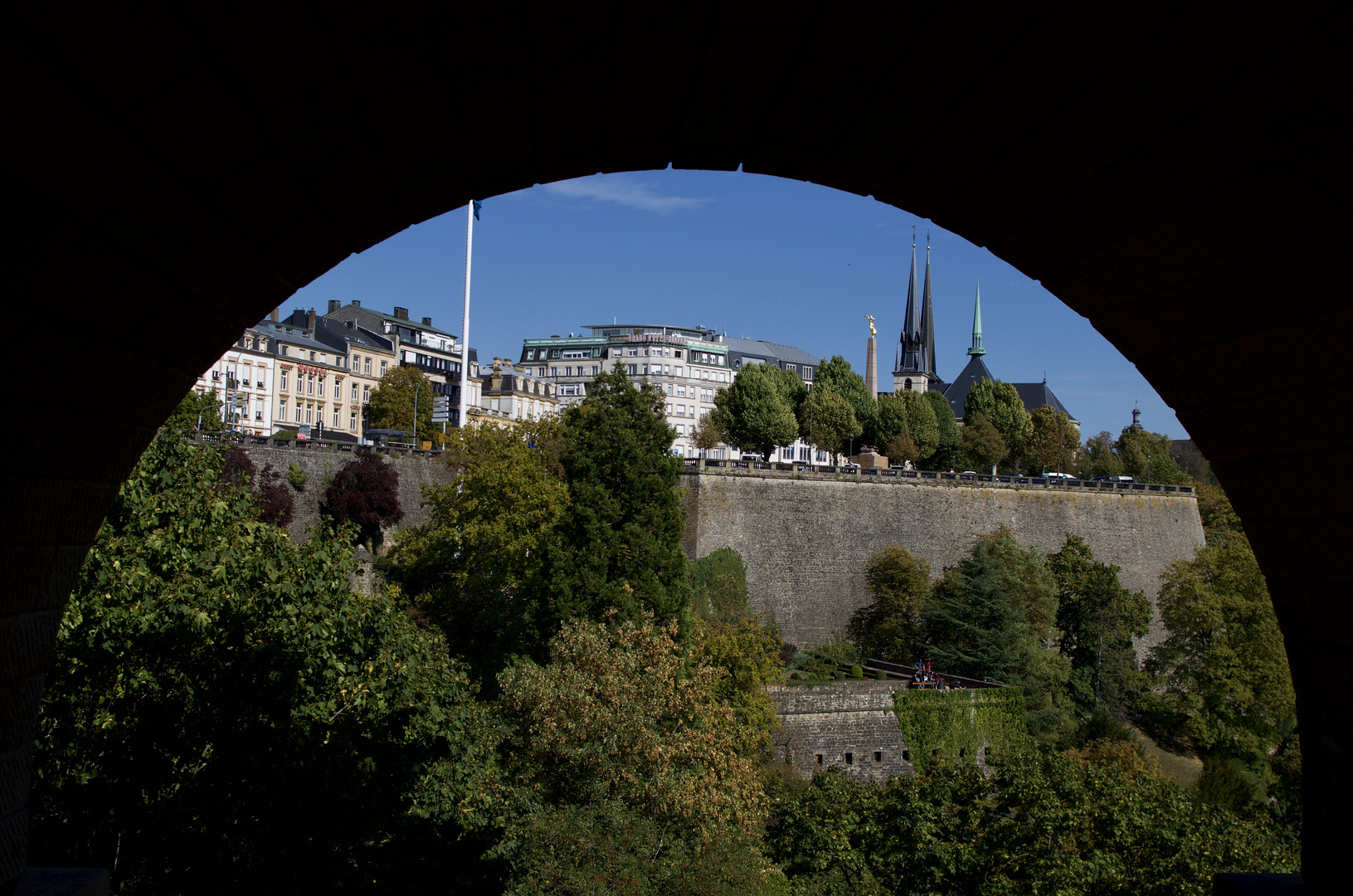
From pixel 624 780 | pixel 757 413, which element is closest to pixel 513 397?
pixel 757 413

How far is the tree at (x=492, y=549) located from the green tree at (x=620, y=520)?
80cm

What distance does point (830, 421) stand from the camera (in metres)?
57.7

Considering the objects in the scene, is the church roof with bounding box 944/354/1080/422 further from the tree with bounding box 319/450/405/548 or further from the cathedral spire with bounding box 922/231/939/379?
the tree with bounding box 319/450/405/548

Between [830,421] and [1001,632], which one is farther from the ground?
[830,421]

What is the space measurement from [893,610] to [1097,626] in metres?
8.10

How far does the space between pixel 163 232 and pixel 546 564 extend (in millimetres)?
21792

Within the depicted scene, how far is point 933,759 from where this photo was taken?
2792 cm

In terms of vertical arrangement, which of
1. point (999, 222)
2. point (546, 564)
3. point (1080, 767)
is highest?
point (999, 222)

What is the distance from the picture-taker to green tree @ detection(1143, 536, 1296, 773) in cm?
3422

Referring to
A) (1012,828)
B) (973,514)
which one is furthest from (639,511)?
(973,514)

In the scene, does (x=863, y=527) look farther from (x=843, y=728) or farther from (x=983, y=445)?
(x=983, y=445)

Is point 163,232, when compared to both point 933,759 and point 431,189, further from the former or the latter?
point 933,759

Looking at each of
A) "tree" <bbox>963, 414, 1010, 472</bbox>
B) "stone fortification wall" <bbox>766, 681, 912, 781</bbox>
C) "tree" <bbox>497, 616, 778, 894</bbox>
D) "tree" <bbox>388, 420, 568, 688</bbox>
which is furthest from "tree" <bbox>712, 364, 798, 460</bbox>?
"tree" <bbox>497, 616, 778, 894</bbox>

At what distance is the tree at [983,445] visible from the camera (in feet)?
195
